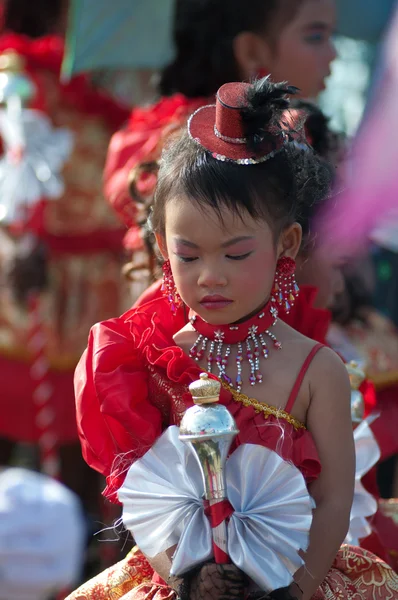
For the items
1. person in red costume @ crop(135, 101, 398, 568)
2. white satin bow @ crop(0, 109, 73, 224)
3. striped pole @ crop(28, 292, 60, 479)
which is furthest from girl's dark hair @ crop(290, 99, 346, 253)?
striped pole @ crop(28, 292, 60, 479)

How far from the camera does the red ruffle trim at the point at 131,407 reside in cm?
196

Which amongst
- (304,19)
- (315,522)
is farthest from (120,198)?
(315,522)

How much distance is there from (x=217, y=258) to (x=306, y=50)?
51.2 inches

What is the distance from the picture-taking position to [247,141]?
1.94 metres

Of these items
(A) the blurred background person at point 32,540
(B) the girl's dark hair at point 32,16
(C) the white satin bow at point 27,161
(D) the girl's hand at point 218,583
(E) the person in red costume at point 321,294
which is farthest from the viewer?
(B) the girl's dark hair at point 32,16

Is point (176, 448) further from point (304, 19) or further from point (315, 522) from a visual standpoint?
point (304, 19)

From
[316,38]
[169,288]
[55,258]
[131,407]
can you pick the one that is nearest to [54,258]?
[55,258]

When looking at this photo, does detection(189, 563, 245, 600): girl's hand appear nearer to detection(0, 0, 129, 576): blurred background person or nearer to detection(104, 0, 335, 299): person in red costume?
detection(104, 0, 335, 299): person in red costume

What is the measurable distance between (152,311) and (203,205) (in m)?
0.33

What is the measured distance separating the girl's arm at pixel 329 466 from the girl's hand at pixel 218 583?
201 mm

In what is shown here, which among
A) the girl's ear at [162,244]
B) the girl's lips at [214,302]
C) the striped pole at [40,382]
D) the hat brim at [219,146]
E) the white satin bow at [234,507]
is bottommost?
the striped pole at [40,382]

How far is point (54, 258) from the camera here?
4.59 metres

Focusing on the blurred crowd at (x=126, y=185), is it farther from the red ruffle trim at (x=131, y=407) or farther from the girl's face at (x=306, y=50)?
the red ruffle trim at (x=131, y=407)

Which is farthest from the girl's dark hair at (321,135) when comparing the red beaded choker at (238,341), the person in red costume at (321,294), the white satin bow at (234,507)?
the white satin bow at (234,507)
